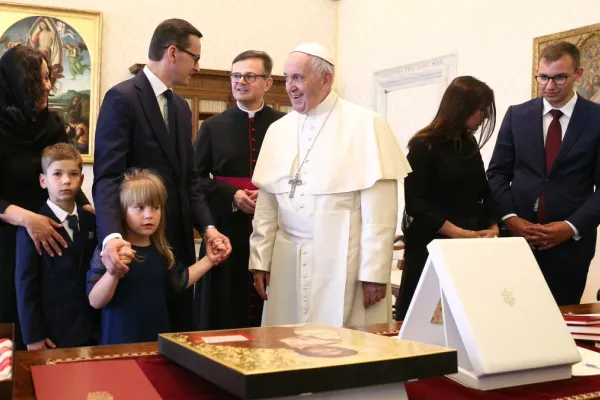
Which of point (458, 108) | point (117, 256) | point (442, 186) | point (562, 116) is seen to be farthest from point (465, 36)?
point (117, 256)

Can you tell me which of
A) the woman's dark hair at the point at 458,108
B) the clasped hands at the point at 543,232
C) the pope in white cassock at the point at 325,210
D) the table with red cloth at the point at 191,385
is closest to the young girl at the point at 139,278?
the pope in white cassock at the point at 325,210

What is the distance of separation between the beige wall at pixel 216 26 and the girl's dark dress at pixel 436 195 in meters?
5.81

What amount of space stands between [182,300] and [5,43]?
20.4ft

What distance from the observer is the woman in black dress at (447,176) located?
3.42 meters

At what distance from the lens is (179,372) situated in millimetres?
1425

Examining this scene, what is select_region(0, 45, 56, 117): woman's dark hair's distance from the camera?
9.87 ft

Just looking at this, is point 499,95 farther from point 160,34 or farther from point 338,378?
point 338,378

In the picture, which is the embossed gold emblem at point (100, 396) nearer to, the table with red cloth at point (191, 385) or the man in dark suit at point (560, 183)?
the table with red cloth at point (191, 385)

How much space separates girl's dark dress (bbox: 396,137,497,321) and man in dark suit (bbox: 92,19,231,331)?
41.2 inches

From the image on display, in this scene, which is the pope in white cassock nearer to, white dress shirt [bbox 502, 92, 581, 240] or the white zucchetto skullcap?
the white zucchetto skullcap

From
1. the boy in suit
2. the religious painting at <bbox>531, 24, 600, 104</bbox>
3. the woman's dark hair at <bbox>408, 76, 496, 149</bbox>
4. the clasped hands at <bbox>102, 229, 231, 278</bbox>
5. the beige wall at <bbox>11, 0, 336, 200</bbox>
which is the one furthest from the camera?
the beige wall at <bbox>11, 0, 336, 200</bbox>

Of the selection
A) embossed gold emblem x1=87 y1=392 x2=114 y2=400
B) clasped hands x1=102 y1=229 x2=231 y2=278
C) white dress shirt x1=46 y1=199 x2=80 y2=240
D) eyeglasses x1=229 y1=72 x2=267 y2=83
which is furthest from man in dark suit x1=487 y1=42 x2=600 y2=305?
embossed gold emblem x1=87 y1=392 x2=114 y2=400

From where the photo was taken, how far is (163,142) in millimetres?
3033

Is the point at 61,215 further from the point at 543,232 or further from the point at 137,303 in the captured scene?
the point at 543,232
